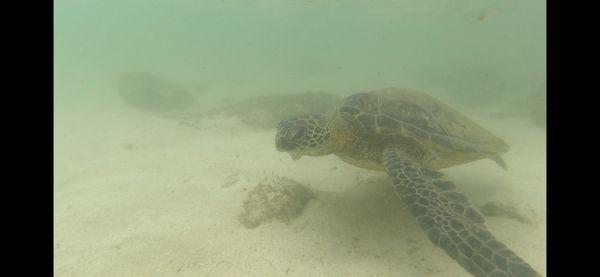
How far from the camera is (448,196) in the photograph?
3.07 m

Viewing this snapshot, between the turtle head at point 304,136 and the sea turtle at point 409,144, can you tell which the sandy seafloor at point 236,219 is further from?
the turtle head at point 304,136

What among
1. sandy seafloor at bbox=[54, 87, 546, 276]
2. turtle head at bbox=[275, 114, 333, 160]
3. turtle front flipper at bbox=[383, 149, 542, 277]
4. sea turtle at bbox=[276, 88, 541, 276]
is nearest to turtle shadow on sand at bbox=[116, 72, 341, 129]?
sandy seafloor at bbox=[54, 87, 546, 276]

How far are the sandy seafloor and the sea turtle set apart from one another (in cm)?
61

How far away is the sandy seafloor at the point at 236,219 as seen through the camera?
10.1 feet

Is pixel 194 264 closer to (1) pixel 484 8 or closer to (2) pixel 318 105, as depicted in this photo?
(2) pixel 318 105

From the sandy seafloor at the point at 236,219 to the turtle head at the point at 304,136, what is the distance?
32.3 inches

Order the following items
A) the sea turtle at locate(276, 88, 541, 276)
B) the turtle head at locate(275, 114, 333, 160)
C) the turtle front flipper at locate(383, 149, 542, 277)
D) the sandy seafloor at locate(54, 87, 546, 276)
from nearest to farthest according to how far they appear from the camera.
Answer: the turtle front flipper at locate(383, 149, 542, 277), the sea turtle at locate(276, 88, 541, 276), the sandy seafloor at locate(54, 87, 546, 276), the turtle head at locate(275, 114, 333, 160)

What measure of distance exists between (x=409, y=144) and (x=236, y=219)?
261 centimetres

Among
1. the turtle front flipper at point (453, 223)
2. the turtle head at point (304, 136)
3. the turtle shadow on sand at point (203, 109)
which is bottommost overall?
the turtle shadow on sand at point (203, 109)

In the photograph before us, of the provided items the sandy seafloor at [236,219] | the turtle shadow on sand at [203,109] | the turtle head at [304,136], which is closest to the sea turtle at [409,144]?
the turtle head at [304,136]

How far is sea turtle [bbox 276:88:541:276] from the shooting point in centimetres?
284

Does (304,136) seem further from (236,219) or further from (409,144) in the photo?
(409,144)

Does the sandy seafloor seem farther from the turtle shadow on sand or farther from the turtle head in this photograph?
the turtle shadow on sand

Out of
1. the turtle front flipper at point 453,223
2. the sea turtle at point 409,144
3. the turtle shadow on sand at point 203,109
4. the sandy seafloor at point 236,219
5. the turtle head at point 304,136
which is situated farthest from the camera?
the turtle shadow on sand at point 203,109
